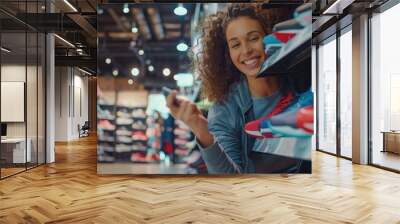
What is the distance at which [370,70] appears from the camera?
25.3 ft

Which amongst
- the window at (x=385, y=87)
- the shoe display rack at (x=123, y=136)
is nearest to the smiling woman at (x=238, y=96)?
the shoe display rack at (x=123, y=136)

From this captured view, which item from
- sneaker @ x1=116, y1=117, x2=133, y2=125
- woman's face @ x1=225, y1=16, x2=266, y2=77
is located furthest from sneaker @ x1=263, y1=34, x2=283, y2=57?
sneaker @ x1=116, y1=117, x2=133, y2=125

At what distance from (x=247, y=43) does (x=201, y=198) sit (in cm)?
265

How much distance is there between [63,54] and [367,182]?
36.7ft

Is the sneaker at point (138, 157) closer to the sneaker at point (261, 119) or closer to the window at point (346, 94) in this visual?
the sneaker at point (261, 119)

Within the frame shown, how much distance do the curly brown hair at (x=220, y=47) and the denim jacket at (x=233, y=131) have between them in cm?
17

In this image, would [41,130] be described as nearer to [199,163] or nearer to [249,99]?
[199,163]

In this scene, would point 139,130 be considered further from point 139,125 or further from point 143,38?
point 143,38

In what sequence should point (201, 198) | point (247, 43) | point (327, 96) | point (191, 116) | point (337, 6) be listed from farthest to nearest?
point (327, 96) < point (337, 6) < point (191, 116) < point (247, 43) < point (201, 198)

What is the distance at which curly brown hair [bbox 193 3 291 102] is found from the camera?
5.91 meters

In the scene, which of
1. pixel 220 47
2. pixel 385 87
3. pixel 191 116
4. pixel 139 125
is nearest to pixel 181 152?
pixel 191 116

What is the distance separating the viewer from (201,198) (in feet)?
15.3

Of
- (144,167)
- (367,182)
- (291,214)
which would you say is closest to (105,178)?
(144,167)

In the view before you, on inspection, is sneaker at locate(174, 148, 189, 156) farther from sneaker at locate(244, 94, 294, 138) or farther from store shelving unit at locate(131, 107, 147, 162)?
sneaker at locate(244, 94, 294, 138)
